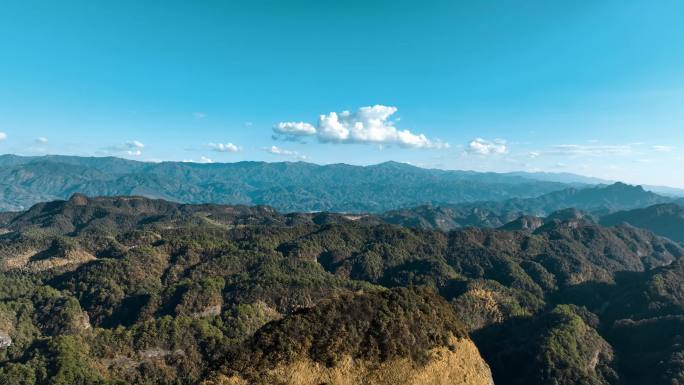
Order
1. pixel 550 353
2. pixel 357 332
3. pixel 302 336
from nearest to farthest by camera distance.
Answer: pixel 302 336, pixel 357 332, pixel 550 353

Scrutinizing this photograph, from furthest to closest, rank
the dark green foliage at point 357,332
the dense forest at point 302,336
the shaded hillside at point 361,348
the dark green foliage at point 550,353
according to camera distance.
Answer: the dark green foliage at point 550,353, the dense forest at point 302,336, the dark green foliage at point 357,332, the shaded hillside at point 361,348

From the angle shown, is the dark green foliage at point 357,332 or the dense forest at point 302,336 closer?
the dark green foliage at point 357,332

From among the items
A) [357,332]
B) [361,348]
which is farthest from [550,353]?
[361,348]

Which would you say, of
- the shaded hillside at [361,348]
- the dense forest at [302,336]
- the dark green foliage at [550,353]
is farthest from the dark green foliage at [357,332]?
the dark green foliage at [550,353]

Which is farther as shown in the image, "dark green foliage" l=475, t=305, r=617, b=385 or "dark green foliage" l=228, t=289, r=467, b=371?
"dark green foliage" l=475, t=305, r=617, b=385

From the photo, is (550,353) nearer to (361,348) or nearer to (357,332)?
(357,332)

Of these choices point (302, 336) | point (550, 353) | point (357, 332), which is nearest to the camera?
point (302, 336)

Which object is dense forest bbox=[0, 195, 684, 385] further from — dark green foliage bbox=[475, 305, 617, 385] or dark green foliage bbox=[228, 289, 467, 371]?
dark green foliage bbox=[475, 305, 617, 385]

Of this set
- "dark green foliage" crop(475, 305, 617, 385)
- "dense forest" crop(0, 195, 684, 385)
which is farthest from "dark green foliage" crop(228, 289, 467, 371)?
"dark green foliage" crop(475, 305, 617, 385)

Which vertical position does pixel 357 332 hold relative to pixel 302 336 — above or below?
below

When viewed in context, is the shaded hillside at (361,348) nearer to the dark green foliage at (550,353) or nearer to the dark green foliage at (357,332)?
the dark green foliage at (357,332)

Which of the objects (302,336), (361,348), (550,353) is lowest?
(550,353)
